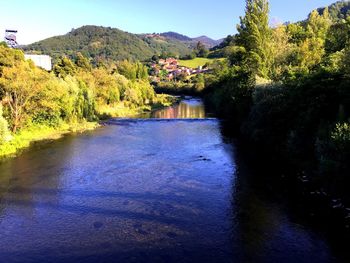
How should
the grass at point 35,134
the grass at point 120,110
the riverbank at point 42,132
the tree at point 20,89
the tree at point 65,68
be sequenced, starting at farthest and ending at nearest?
the grass at point 120,110
the tree at point 65,68
the tree at point 20,89
the riverbank at point 42,132
the grass at point 35,134

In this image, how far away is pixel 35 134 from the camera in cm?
5047

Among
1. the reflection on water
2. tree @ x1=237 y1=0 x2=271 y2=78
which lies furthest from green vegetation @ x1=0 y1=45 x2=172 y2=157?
tree @ x1=237 y1=0 x2=271 y2=78

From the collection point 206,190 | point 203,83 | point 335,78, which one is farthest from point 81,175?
point 203,83

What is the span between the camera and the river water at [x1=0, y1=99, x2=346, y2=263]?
18578mm

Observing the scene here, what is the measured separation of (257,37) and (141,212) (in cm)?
4743

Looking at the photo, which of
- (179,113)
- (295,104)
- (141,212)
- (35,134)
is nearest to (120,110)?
(179,113)

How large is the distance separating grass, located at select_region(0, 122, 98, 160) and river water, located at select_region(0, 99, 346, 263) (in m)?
1.95

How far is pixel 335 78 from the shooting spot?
102 ft

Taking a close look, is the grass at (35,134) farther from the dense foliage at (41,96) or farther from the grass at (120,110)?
the grass at (120,110)

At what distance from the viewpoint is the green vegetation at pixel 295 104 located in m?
25.3

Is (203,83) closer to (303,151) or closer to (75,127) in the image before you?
(75,127)

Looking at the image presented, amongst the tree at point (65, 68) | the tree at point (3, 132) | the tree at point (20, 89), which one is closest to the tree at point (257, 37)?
the tree at point (20, 89)

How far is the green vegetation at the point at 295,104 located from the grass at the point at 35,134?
2424 cm

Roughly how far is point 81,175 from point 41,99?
2222 centimetres
